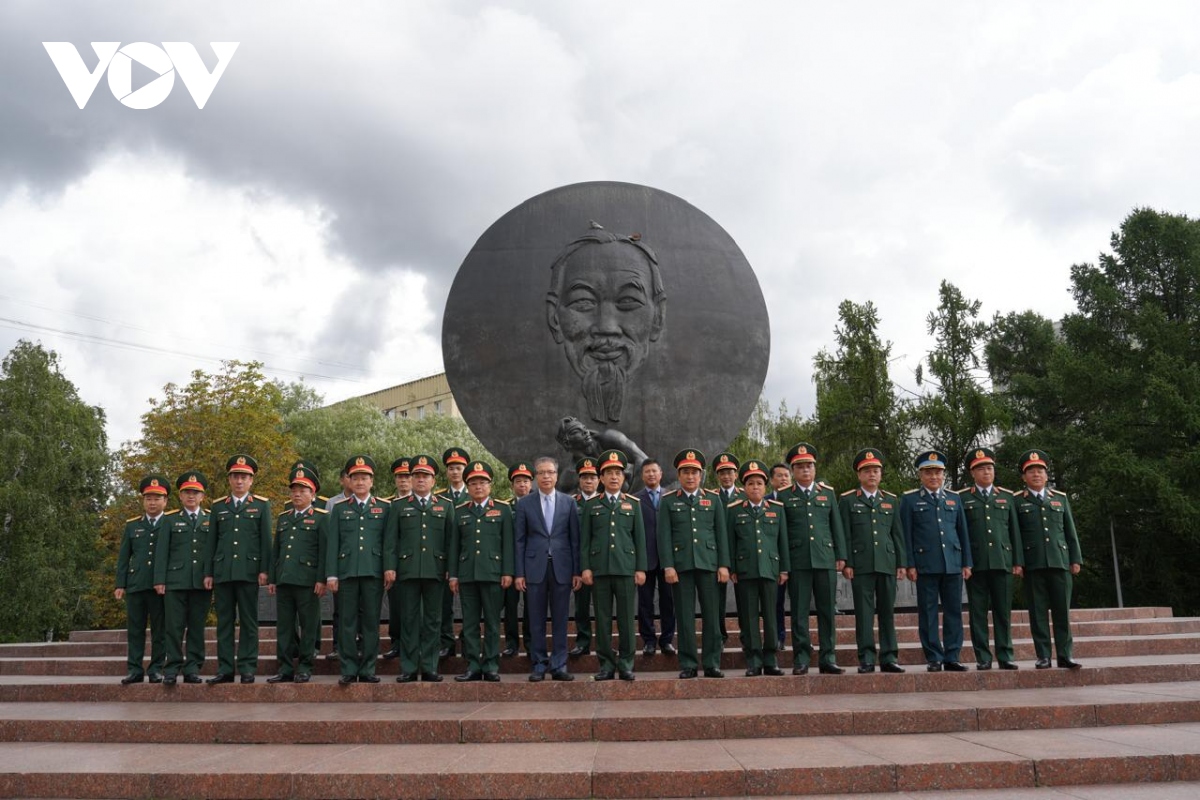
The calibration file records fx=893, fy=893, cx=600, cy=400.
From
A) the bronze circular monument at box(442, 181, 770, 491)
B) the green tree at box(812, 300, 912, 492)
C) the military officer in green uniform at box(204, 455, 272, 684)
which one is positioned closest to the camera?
the military officer in green uniform at box(204, 455, 272, 684)

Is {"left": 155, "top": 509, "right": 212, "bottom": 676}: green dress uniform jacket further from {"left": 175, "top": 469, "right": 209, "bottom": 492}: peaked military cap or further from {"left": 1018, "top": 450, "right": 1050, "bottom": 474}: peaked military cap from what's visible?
{"left": 1018, "top": 450, "right": 1050, "bottom": 474}: peaked military cap

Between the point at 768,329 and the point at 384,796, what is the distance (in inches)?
305

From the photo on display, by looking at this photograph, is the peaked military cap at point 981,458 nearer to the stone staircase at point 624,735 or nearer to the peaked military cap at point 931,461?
the peaked military cap at point 931,461

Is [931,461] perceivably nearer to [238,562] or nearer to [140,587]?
[238,562]

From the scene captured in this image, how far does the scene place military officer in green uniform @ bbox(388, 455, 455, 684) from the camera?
20.8 feet

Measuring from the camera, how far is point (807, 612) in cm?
643

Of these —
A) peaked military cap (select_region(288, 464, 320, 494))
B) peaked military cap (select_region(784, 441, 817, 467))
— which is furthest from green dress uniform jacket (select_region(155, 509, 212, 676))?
peaked military cap (select_region(784, 441, 817, 467))

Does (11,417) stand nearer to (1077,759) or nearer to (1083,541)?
(1077,759)

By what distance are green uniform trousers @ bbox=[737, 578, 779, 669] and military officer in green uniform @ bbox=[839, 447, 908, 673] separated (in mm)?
625

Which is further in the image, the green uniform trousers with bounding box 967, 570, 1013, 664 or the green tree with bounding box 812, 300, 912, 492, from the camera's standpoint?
the green tree with bounding box 812, 300, 912, 492

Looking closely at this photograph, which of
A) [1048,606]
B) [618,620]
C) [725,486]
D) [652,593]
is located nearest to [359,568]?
[618,620]

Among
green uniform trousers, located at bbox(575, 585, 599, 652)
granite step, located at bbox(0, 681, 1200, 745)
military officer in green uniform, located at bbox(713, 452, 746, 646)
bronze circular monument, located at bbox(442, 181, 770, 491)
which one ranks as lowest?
granite step, located at bbox(0, 681, 1200, 745)

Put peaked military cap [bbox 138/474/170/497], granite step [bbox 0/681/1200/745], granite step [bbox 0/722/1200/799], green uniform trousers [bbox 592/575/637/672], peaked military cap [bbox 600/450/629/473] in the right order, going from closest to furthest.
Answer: granite step [bbox 0/722/1200/799] → granite step [bbox 0/681/1200/745] → green uniform trousers [bbox 592/575/637/672] → peaked military cap [bbox 600/450/629/473] → peaked military cap [bbox 138/474/170/497]

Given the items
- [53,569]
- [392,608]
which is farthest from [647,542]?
[53,569]
